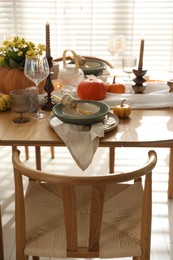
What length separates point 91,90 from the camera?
5.52 feet

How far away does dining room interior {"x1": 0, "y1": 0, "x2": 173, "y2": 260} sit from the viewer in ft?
4.58

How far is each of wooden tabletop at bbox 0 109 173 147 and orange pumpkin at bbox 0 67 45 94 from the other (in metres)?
0.18

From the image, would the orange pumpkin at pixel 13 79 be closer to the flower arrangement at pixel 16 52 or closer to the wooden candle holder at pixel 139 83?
the flower arrangement at pixel 16 52

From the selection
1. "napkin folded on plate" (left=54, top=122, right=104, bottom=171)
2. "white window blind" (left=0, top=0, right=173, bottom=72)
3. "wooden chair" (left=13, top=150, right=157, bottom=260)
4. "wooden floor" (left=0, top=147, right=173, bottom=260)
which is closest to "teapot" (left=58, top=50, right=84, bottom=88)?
"napkin folded on plate" (left=54, top=122, right=104, bottom=171)

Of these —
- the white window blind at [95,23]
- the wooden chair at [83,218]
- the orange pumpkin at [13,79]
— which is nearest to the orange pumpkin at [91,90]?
the orange pumpkin at [13,79]

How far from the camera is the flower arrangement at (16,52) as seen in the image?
1.71 metres

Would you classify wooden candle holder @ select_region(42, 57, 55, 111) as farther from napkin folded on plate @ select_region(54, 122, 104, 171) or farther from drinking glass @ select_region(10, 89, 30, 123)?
napkin folded on plate @ select_region(54, 122, 104, 171)

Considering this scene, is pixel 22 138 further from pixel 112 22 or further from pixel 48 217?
pixel 112 22

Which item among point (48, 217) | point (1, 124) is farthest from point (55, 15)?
point (48, 217)

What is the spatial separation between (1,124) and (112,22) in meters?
2.05

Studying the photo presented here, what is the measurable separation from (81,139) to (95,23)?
212 cm

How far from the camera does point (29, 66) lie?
5.14 feet

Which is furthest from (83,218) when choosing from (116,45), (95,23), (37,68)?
(95,23)

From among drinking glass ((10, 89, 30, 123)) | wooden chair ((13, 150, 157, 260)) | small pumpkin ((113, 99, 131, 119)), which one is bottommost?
wooden chair ((13, 150, 157, 260))
